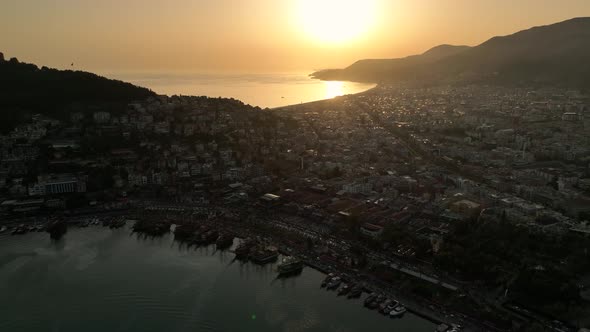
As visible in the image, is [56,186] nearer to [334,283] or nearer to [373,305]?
[334,283]

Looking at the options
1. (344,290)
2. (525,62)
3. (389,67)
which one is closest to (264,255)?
(344,290)

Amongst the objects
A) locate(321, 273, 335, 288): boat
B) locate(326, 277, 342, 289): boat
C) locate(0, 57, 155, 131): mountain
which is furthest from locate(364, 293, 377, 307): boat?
locate(0, 57, 155, 131): mountain

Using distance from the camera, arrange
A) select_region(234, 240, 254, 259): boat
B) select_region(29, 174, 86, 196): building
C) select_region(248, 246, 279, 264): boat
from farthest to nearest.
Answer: select_region(29, 174, 86, 196): building < select_region(234, 240, 254, 259): boat < select_region(248, 246, 279, 264): boat

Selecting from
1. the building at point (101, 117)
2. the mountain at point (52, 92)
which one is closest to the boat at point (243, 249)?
the building at point (101, 117)

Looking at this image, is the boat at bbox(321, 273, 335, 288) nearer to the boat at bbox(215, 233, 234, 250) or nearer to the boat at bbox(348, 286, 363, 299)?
the boat at bbox(348, 286, 363, 299)

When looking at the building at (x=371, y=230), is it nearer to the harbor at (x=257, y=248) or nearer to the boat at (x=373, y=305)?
the harbor at (x=257, y=248)

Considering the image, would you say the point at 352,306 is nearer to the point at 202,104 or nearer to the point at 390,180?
the point at 390,180

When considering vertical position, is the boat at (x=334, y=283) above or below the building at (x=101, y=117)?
below
